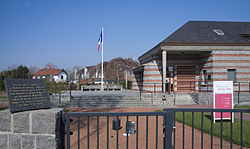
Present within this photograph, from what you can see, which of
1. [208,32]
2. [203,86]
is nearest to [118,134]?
[203,86]

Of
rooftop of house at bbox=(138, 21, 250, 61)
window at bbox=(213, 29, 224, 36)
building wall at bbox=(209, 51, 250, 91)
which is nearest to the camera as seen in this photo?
rooftop of house at bbox=(138, 21, 250, 61)

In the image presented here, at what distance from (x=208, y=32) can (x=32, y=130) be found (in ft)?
63.3

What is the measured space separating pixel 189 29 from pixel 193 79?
5095 mm

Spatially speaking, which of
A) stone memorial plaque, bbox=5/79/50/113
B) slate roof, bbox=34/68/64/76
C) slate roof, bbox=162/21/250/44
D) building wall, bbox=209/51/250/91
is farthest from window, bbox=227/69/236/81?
slate roof, bbox=34/68/64/76

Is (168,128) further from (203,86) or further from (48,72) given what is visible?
(48,72)

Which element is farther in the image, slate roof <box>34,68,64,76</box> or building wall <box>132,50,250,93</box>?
slate roof <box>34,68,64,76</box>

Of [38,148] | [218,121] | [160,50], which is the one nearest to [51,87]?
[160,50]

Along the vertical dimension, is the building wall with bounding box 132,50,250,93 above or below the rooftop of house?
below

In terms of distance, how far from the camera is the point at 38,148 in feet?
11.6

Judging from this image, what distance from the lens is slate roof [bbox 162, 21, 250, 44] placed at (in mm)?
17500

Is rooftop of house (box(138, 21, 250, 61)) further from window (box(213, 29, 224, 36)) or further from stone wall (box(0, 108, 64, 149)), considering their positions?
stone wall (box(0, 108, 64, 149))

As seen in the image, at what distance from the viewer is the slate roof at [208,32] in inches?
689

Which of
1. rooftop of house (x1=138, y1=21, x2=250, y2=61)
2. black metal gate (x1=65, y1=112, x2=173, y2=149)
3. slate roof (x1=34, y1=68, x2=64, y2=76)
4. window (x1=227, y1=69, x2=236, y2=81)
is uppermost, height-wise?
rooftop of house (x1=138, y1=21, x2=250, y2=61)

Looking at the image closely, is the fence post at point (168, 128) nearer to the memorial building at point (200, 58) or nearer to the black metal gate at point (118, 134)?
the black metal gate at point (118, 134)
